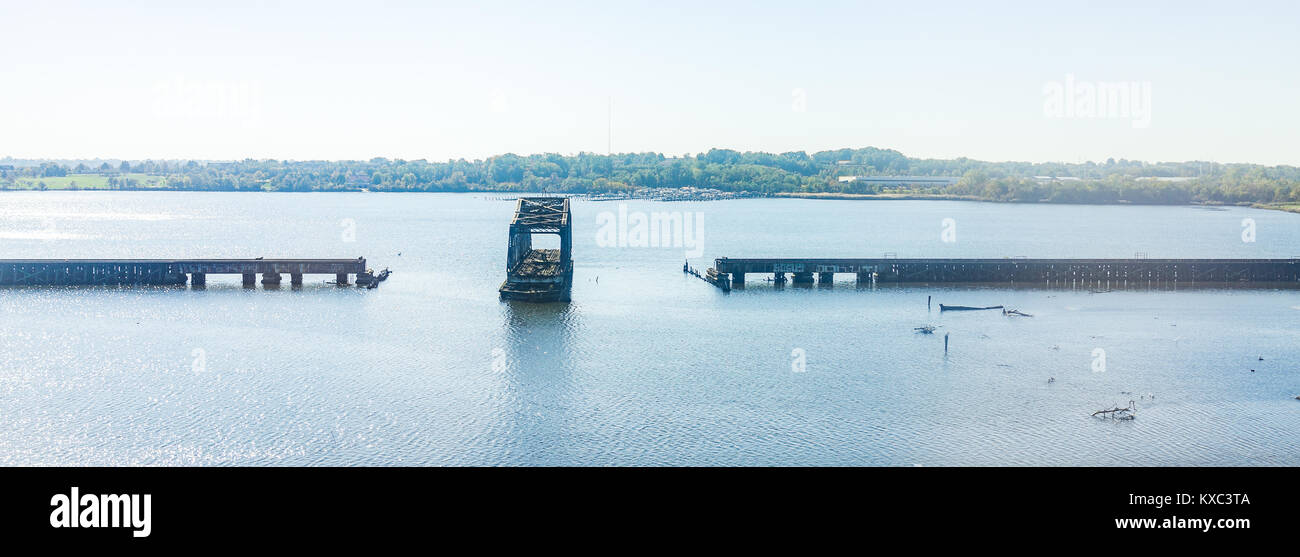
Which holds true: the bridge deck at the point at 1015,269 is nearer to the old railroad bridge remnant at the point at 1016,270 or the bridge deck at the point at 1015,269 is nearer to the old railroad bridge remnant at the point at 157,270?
the old railroad bridge remnant at the point at 1016,270

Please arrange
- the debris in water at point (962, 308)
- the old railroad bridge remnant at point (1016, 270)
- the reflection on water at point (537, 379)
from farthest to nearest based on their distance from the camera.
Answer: the old railroad bridge remnant at point (1016, 270) < the debris in water at point (962, 308) < the reflection on water at point (537, 379)

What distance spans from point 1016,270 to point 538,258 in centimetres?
3245

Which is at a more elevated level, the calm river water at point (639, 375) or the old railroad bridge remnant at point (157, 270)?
the old railroad bridge remnant at point (157, 270)

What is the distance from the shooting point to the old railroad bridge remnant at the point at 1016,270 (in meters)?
72.3

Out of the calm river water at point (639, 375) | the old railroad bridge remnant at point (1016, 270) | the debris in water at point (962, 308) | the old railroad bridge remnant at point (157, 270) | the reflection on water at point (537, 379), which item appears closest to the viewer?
the calm river water at point (639, 375)

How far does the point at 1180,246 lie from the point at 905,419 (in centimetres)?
9899

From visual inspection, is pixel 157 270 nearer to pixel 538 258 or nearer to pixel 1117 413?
pixel 538 258

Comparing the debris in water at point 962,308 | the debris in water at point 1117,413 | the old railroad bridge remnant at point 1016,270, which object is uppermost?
the old railroad bridge remnant at point 1016,270

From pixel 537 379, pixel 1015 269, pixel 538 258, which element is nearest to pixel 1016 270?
pixel 1015 269

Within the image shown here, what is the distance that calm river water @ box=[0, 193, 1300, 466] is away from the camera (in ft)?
98.2

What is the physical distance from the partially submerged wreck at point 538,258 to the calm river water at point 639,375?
2.16m

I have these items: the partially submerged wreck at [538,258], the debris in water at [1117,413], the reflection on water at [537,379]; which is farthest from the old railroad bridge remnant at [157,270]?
the debris in water at [1117,413]

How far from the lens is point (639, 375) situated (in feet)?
131
